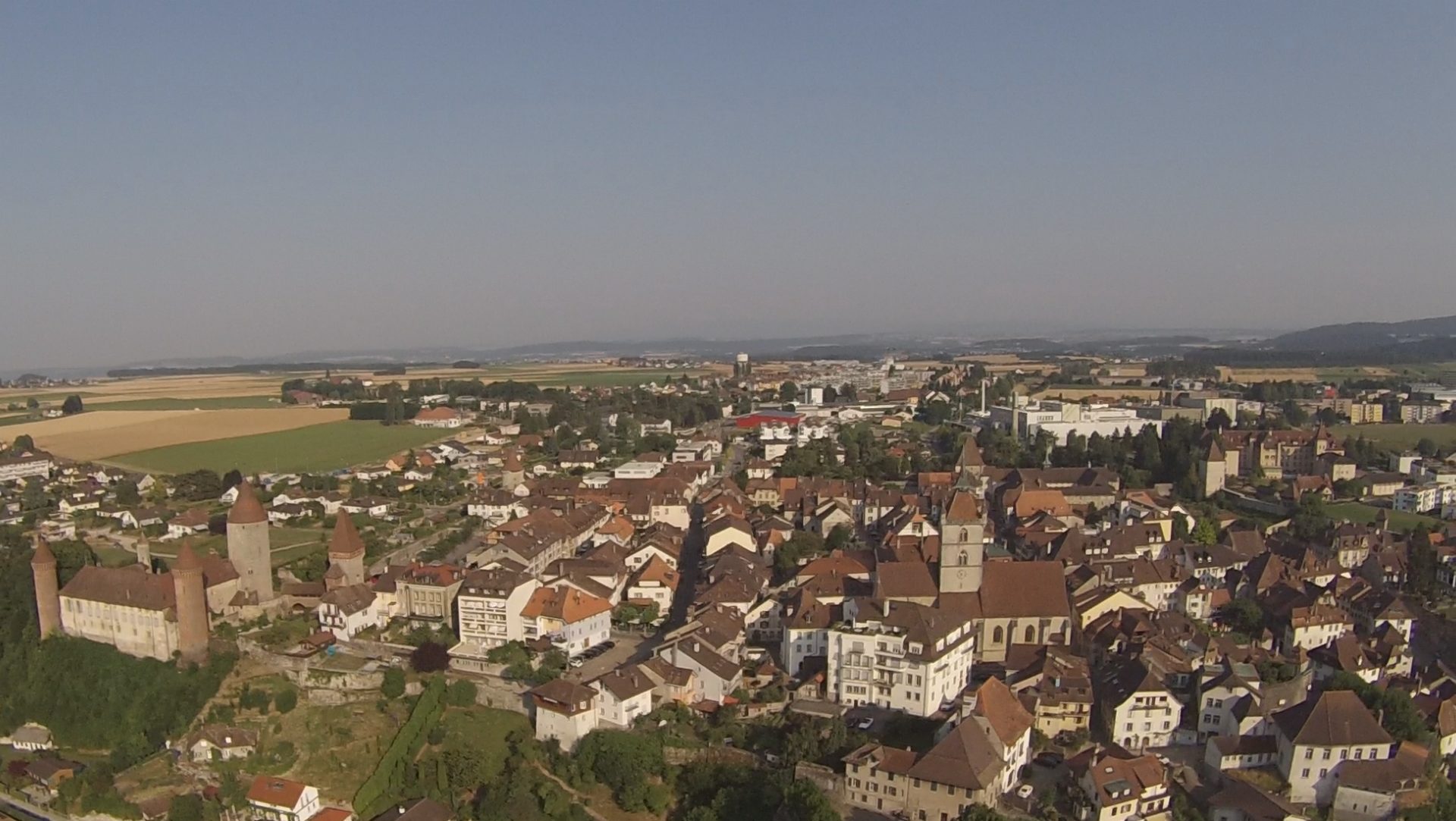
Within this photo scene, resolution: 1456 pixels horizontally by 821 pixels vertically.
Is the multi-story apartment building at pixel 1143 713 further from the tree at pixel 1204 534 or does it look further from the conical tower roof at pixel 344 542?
the conical tower roof at pixel 344 542

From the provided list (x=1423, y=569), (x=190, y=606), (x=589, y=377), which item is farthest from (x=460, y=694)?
(x=589, y=377)

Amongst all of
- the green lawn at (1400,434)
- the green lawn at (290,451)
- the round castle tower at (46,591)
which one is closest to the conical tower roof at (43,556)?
the round castle tower at (46,591)

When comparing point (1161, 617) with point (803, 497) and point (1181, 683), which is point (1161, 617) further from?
point (803, 497)

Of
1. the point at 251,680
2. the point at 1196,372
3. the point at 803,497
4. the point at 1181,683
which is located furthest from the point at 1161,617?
the point at 1196,372

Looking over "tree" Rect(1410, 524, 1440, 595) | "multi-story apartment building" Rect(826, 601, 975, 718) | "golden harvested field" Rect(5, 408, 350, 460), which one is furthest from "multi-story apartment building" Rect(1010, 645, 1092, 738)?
"golden harvested field" Rect(5, 408, 350, 460)

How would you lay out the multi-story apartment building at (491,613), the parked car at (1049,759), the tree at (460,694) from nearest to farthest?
the parked car at (1049,759) < the tree at (460,694) < the multi-story apartment building at (491,613)
